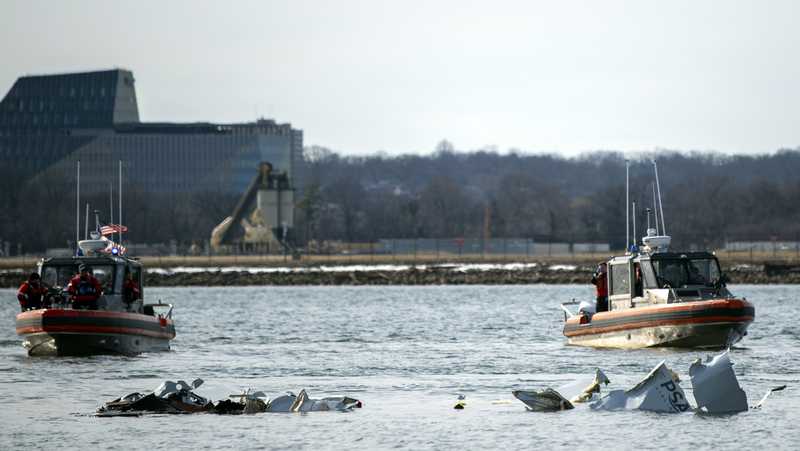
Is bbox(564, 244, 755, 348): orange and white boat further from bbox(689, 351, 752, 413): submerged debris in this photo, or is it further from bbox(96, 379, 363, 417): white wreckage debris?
bbox(96, 379, 363, 417): white wreckage debris

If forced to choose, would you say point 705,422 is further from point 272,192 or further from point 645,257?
point 272,192

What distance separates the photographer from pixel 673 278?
43344mm

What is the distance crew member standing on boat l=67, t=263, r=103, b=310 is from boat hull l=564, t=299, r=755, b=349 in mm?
13751

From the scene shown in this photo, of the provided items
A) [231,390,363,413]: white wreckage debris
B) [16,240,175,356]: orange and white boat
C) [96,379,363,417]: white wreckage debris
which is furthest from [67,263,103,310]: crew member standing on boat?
[231,390,363,413]: white wreckage debris

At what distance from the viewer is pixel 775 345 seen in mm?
46250

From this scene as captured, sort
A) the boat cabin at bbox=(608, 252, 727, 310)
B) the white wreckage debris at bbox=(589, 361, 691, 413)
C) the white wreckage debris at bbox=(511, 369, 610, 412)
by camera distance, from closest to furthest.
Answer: the white wreckage debris at bbox=(589, 361, 691, 413), the white wreckage debris at bbox=(511, 369, 610, 412), the boat cabin at bbox=(608, 252, 727, 310)

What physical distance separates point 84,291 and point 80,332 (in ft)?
3.66

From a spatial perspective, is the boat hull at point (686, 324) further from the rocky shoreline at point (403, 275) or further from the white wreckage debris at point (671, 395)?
the rocky shoreline at point (403, 275)

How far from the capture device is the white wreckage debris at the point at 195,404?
30.0 m

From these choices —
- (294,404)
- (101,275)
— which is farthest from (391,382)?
(101,275)

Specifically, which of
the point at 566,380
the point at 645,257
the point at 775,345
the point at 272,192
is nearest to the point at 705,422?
the point at 566,380

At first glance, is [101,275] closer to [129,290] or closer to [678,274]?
[129,290]

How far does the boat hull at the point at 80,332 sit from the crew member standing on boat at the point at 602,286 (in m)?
12.7

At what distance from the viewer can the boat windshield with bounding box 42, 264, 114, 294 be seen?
4419 cm
